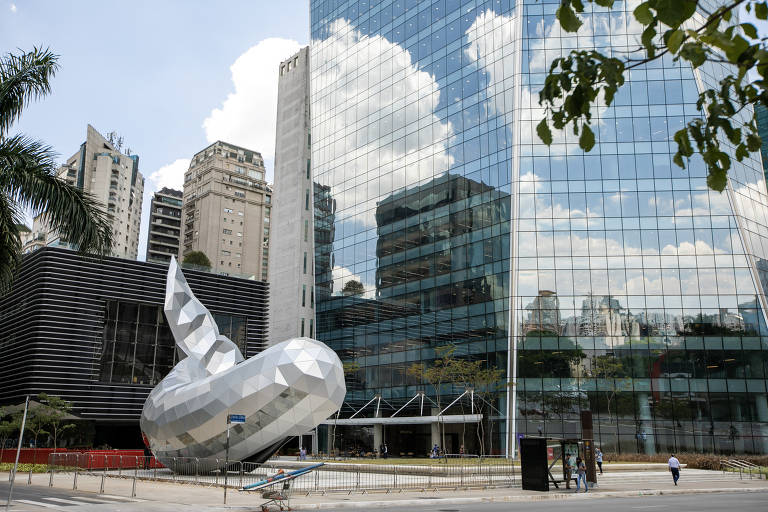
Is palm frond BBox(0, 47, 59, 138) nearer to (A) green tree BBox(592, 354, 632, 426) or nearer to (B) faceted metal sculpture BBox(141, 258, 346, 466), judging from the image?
(B) faceted metal sculpture BBox(141, 258, 346, 466)

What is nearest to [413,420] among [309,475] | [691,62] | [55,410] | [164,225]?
[309,475]

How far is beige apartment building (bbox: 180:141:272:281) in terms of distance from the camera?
112750mm

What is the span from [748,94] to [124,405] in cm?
5119

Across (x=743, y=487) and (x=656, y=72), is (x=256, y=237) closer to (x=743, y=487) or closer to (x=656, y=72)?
(x=656, y=72)

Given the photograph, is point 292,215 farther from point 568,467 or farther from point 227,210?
point 568,467

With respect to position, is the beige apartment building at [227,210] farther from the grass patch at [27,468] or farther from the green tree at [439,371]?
the grass patch at [27,468]

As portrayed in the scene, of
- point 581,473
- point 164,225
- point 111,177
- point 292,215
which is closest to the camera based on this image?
point 581,473

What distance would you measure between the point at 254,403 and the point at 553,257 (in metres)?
30.2

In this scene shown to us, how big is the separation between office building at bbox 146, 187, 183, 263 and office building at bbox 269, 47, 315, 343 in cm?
4834

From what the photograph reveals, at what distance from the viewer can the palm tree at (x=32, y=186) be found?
1302 centimetres

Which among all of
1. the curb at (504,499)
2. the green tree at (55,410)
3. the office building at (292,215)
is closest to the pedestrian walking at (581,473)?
the curb at (504,499)

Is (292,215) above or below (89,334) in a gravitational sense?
above

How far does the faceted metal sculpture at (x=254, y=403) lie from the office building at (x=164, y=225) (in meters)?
94.5

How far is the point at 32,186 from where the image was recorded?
12969 millimetres
